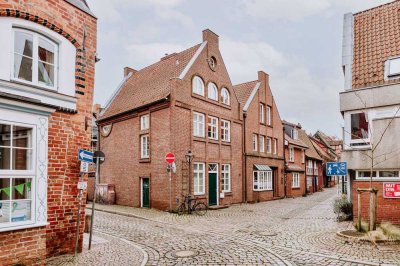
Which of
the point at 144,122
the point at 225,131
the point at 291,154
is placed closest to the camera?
the point at 144,122

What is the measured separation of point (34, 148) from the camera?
6.86m

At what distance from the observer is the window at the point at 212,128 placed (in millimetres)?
20859

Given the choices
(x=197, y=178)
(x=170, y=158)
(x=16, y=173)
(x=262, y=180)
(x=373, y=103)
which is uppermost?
(x=373, y=103)

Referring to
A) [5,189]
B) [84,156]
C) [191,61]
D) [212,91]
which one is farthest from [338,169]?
[5,189]

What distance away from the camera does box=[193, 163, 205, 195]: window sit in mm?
19164

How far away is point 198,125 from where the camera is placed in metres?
20.0

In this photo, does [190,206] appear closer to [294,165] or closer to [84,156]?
[84,156]

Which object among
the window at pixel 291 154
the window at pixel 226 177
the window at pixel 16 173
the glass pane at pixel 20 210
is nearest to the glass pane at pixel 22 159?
the window at pixel 16 173

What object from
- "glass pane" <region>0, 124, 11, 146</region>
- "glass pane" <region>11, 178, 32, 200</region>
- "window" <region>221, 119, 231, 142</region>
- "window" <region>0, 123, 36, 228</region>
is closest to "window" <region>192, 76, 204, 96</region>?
"window" <region>221, 119, 231, 142</region>

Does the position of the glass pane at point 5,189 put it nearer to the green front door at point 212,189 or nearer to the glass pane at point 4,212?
the glass pane at point 4,212

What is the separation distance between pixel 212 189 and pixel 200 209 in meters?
2.48

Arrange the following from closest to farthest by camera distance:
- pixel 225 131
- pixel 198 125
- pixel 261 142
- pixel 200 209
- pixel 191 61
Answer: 1. pixel 200 209
2. pixel 191 61
3. pixel 198 125
4. pixel 225 131
5. pixel 261 142

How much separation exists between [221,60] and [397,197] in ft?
46.9

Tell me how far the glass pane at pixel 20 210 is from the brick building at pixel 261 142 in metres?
18.1
